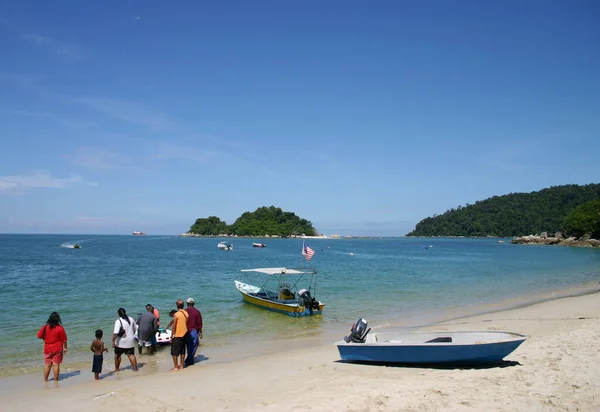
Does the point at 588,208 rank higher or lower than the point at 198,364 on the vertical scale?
higher

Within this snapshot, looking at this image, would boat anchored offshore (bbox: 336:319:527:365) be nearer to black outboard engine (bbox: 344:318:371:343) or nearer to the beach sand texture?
black outboard engine (bbox: 344:318:371:343)

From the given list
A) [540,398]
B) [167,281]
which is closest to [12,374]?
[540,398]

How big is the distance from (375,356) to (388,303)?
14.1 meters

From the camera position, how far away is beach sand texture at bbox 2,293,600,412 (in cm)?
787

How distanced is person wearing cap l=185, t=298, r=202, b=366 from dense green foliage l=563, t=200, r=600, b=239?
122 m

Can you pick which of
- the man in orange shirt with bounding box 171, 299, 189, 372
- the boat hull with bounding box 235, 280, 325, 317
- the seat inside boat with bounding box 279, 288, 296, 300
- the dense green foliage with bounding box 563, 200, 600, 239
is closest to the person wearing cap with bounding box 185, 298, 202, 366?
the man in orange shirt with bounding box 171, 299, 189, 372

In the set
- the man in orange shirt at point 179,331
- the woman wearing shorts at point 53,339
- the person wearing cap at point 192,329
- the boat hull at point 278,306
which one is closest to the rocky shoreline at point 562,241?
the boat hull at point 278,306

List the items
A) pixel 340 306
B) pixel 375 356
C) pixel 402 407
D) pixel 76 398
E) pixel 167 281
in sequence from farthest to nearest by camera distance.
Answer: pixel 167 281 → pixel 340 306 → pixel 375 356 → pixel 76 398 → pixel 402 407

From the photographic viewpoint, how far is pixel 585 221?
4427 inches

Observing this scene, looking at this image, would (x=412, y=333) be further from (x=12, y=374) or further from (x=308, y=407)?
(x=12, y=374)

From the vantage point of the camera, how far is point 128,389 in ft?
30.4

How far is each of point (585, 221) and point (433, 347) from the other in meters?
123

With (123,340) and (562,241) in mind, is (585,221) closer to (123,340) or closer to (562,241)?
(562,241)

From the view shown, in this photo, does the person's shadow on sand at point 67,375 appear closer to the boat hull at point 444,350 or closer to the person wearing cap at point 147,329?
the person wearing cap at point 147,329
